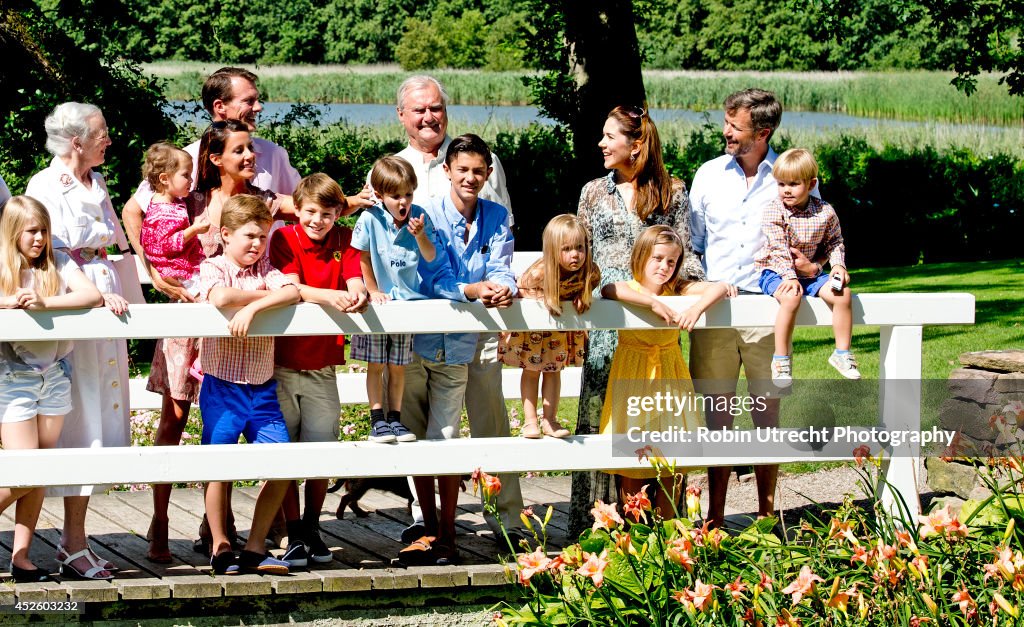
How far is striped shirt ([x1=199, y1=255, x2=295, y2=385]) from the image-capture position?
4.88 m

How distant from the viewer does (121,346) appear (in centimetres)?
535

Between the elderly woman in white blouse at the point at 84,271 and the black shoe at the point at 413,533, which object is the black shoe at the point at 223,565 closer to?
the elderly woman in white blouse at the point at 84,271

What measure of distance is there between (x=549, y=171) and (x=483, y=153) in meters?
12.0

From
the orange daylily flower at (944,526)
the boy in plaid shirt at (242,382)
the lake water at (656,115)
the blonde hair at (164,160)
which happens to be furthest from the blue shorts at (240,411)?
the lake water at (656,115)

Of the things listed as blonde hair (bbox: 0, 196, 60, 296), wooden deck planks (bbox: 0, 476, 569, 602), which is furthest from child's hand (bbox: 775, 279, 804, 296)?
blonde hair (bbox: 0, 196, 60, 296)

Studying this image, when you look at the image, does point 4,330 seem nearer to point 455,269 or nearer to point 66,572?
point 66,572

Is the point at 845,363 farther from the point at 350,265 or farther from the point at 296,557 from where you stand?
the point at 296,557

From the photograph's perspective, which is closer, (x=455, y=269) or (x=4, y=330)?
(x=4, y=330)

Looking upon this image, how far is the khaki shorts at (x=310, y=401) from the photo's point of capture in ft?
16.7

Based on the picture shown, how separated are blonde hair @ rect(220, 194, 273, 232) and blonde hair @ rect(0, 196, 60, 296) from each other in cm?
67

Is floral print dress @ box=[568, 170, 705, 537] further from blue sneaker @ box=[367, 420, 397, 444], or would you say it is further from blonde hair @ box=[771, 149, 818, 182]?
blue sneaker @ box=[367, 420, 397, 444]

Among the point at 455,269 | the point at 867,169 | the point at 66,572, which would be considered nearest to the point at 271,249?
the point at 455,269

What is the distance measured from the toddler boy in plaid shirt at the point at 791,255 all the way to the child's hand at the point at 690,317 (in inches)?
14.1

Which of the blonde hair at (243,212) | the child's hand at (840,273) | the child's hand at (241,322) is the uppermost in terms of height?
the blonde hair at (243,212)
